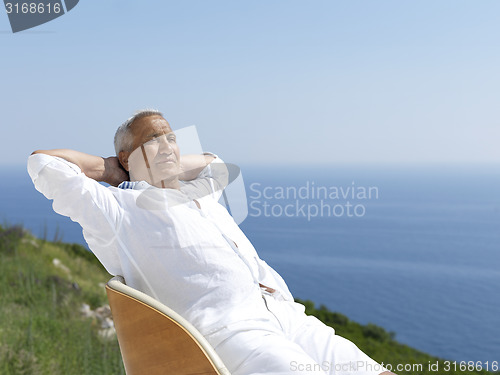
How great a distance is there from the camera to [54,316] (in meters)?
3.53

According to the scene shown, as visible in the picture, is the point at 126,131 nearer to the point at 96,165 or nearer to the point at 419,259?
the point at 96,165

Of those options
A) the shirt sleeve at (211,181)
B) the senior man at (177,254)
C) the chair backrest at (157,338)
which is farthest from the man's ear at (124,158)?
the chair backrest at (157,338)

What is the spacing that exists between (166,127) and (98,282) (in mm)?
3441

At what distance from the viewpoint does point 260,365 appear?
1.51 meters

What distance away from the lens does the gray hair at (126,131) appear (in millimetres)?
1904

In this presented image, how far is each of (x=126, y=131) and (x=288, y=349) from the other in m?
0.97

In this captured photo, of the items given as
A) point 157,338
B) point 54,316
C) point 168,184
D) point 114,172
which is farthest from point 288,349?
point 54,316

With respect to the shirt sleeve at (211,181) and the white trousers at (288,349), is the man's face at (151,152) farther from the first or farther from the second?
the white trousers at (288,349)

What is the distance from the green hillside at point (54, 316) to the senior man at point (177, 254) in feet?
5.07

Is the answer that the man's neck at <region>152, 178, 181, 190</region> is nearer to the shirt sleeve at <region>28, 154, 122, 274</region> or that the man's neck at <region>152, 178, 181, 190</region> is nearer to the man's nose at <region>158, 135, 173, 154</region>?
the man's nose at <region>158, 135, 173, 154</region>

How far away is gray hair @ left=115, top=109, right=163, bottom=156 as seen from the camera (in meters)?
1.90

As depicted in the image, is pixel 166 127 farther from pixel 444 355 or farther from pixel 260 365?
pixel 444 355

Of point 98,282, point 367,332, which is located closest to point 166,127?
point 98,282

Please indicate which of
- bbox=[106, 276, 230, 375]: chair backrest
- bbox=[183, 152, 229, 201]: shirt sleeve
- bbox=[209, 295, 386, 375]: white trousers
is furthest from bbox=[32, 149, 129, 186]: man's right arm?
bbox=[209, 295, 386, 375]: white trousers
